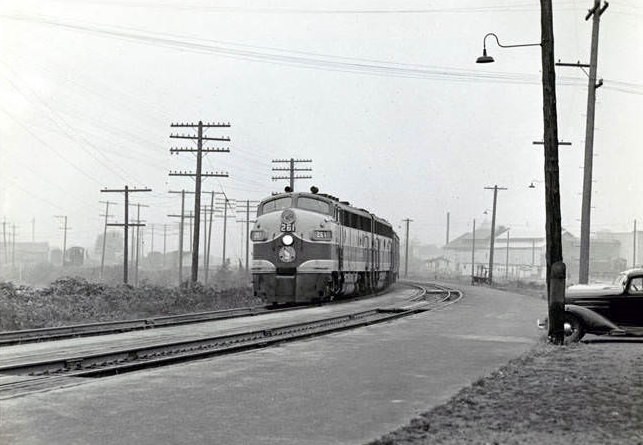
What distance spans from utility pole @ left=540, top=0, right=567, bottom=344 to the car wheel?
0.65 meters

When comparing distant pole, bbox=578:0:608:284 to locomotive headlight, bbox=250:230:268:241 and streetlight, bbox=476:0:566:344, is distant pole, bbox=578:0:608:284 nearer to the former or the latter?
streetlight, bbox=476:0:566:344

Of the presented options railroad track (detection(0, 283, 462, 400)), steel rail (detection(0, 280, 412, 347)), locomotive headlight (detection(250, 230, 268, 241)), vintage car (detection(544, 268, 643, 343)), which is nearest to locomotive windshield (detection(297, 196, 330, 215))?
locomotive headlight (detection(250, 230, 268, 241))

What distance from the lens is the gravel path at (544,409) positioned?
657 centimetres

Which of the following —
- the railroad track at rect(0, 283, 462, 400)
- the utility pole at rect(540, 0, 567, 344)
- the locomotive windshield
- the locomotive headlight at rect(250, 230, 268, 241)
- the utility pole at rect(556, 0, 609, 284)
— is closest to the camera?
the railroad track at rect(0, 283, 462, 400)

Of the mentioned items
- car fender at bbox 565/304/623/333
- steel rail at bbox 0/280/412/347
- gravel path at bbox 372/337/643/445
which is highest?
car fender at bbox 565/304/623/333

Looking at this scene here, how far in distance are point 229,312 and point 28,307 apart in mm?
6231

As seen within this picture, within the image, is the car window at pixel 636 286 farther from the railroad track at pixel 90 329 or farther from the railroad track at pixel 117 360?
the railroad track at pixel 90 329

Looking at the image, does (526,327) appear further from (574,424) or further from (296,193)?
(574,424)

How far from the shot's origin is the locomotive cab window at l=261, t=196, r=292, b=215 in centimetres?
2727

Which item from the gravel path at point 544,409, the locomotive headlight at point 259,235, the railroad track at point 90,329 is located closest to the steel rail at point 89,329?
the railroad track at point 90,329

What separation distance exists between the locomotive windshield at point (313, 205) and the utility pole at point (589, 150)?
8937 mm

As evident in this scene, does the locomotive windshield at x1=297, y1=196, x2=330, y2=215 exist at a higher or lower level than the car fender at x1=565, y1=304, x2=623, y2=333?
higher

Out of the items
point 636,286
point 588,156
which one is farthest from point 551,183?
point 588,156

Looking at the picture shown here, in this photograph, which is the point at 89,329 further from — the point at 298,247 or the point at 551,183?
the point at 551,183
